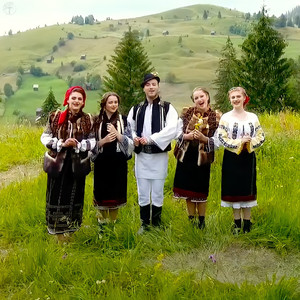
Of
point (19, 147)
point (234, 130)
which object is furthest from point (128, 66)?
point (234, 130)

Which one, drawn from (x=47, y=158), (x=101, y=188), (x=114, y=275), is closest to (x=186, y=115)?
(x=101, y=188)

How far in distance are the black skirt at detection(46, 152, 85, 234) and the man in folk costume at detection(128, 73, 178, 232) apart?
2.52 feet

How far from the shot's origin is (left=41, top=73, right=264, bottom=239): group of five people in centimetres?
466

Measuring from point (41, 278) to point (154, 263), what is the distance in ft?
3.67

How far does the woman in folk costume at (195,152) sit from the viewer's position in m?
4.88

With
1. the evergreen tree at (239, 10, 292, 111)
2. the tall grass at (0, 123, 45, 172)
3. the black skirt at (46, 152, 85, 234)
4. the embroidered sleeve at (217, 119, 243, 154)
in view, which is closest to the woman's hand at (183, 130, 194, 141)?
the embroidered sleeve at (217, 119, 243, 154)

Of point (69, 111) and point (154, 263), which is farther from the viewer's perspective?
point (69, 111)

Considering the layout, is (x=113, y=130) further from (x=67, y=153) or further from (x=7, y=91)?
(x=7, y=91)

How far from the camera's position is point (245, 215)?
4.88 metres

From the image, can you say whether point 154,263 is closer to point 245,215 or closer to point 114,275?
point 114,275

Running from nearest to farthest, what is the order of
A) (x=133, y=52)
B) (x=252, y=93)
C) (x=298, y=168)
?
(x=298, y=168) < (x=252, y=93) < (x=133, y=52)

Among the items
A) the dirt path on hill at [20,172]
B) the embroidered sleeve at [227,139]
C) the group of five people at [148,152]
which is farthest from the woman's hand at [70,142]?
the dirt path on hill at [20,172]

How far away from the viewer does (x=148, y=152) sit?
497 cm

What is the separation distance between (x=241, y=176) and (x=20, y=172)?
16.8ft
